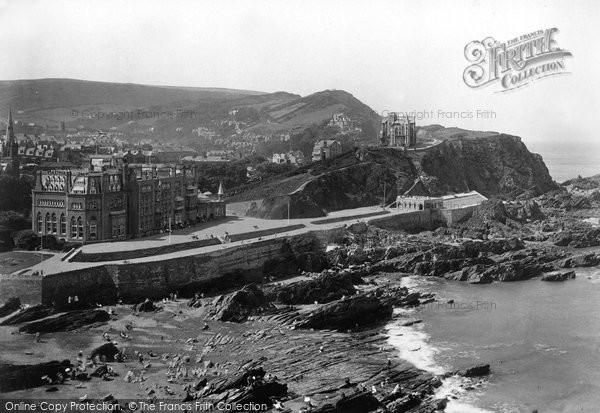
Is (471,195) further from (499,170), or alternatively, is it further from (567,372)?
(567,372)

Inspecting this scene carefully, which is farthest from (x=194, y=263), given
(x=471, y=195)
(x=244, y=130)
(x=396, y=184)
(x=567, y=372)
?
(x=244, y=130)

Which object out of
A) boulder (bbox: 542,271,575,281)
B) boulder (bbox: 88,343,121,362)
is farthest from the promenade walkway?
boulder (bbox: 542,271,575,281)

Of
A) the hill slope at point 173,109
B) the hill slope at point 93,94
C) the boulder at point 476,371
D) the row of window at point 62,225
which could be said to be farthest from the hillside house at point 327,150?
the boulder at point 476,371

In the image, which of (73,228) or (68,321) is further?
(73,228)

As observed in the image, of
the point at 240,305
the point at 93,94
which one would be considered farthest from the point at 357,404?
the point at 93,94

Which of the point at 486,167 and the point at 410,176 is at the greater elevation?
the point at 486,167

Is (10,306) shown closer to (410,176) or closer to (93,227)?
(93,227)

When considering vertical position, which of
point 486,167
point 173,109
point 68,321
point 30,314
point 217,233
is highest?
point 173,109
